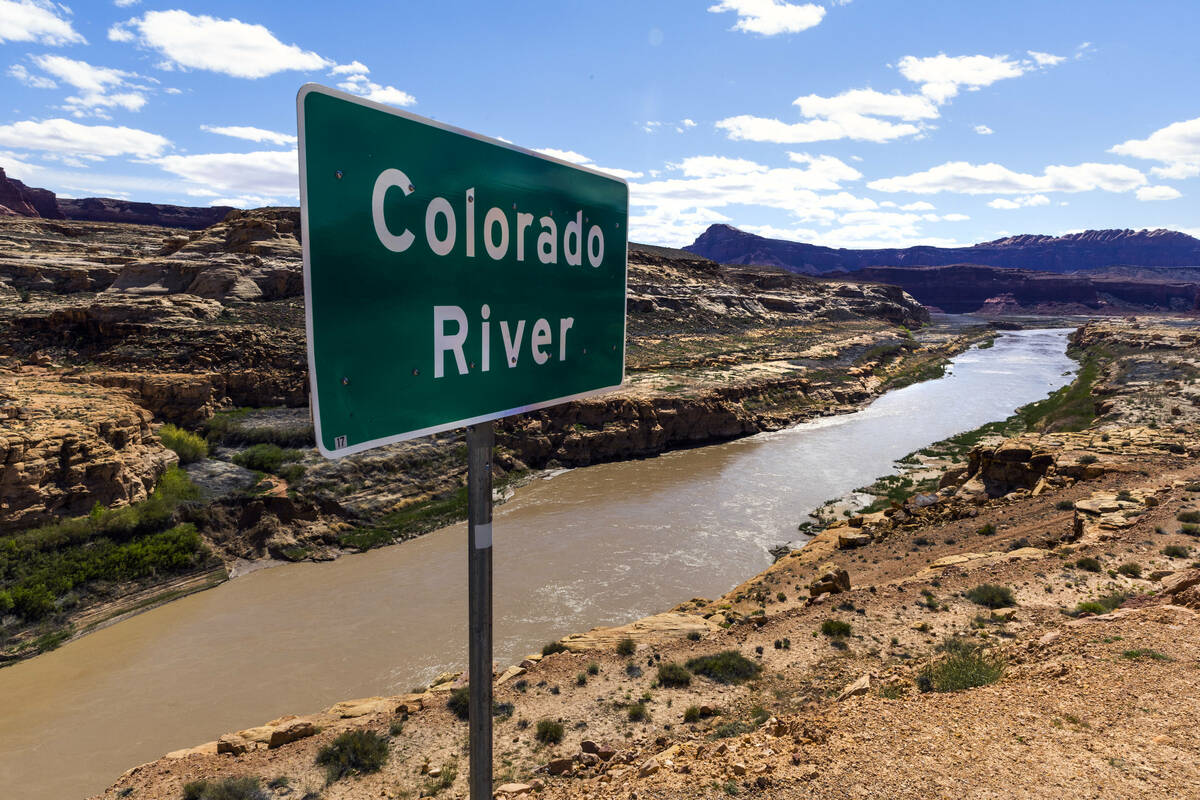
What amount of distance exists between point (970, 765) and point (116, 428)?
2146 cm

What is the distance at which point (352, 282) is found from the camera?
1.39 metres

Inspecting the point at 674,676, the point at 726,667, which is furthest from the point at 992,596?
the point at 674,676

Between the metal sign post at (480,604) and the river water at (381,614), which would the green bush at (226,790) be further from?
the metal sign post at (480,604)

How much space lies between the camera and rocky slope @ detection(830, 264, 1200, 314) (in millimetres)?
139000

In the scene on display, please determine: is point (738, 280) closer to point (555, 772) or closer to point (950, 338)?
point (950, 338)

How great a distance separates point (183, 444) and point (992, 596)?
75.8 feet

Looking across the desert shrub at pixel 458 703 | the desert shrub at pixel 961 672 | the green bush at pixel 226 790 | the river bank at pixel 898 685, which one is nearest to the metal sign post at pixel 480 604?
the river bank at pixel 898 685

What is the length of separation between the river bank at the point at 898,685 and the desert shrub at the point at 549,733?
0.29ft

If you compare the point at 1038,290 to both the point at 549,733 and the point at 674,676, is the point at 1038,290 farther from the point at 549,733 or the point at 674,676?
the point at 549,733

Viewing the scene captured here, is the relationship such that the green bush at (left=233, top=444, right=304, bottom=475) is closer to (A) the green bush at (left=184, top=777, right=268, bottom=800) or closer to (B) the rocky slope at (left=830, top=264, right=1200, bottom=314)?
(A) the green bush at (left=184, top=777, right=268, bottom=800)

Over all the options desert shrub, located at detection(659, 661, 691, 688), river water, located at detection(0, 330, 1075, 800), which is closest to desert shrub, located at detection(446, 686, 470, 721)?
desert shrub, located at detection(659, 661, 691, 688)

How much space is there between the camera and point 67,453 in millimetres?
15742

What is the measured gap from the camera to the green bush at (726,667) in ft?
28.0

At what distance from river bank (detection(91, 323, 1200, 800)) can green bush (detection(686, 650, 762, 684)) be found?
0.14 m
